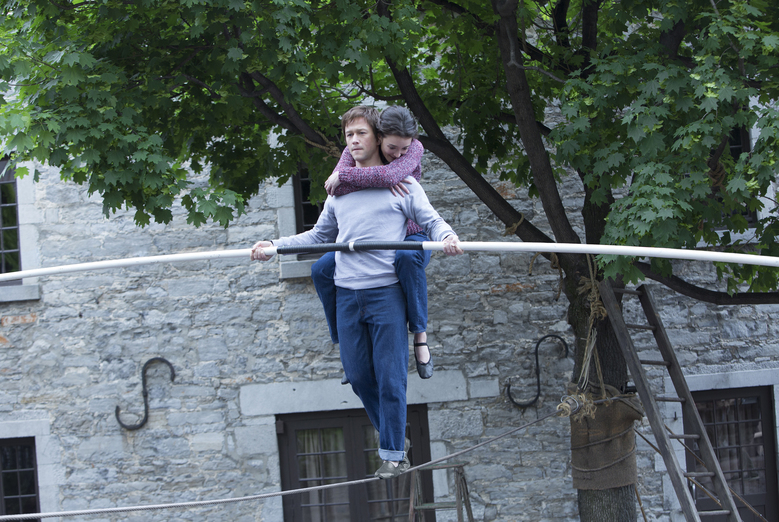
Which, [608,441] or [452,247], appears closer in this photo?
[452,247]

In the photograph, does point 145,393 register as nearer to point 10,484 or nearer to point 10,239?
point 10,484

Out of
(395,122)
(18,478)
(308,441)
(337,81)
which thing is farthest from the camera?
(18,478)

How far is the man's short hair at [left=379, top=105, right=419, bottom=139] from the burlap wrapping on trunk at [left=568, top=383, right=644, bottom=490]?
2.85 metres

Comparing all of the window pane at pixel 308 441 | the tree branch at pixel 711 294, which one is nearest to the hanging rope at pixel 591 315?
the tree branch at pixel 711 294

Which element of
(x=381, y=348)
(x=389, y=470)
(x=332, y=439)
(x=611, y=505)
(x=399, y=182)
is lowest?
(x=611, y=505)

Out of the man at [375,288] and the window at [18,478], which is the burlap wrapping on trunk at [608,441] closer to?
the man at [375,288]

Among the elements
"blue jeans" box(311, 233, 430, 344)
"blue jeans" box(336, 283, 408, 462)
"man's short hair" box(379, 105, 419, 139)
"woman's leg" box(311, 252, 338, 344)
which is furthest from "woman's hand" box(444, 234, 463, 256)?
"woman's leg" box(311, 252, 338, 344)

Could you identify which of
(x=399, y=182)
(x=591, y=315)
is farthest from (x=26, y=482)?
(x=399, y=182)

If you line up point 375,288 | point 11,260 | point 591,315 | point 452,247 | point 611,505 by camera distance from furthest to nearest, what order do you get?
1. point 11,260
2. point 611,505
3. point 591,315
4. point 375,288
5. point 452,247

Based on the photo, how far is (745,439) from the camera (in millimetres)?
6652

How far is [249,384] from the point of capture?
6449 mm

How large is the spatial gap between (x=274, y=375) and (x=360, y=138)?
13.2ft

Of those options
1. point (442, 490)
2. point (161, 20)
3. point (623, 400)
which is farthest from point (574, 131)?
point (442, 490)

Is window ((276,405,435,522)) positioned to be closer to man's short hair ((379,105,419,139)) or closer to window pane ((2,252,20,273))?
window pane ((2,252,20,273))
